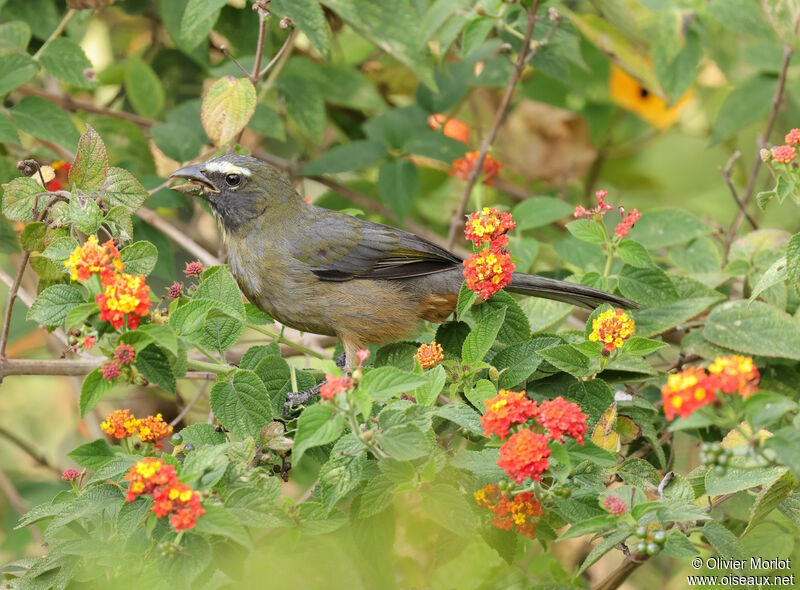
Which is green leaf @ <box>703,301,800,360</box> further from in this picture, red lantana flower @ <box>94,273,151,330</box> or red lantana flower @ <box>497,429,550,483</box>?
red lantana flower @ <box>94,273,151,330</box>

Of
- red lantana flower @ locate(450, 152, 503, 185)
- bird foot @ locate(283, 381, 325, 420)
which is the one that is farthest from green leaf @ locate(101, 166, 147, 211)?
red lantana flower @ locate(450, 152, 503, 185)

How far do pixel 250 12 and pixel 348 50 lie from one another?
884 millimetres

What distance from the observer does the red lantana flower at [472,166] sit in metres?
4.79

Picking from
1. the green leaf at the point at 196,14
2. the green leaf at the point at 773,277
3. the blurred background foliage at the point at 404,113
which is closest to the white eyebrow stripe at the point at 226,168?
the blurred background foliage at the point at 404,113

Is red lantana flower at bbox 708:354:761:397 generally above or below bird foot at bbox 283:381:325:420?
above

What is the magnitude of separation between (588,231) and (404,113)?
180cm

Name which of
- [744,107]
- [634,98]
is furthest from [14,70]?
[634,98]

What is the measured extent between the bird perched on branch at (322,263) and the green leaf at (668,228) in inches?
34.5

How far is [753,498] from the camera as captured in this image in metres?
3.45

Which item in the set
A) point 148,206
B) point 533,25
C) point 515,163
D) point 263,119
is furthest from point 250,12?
point 515,163

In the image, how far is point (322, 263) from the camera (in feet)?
14.8

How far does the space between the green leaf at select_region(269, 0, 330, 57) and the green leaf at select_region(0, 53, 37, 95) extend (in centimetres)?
107

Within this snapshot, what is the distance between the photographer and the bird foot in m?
3.27

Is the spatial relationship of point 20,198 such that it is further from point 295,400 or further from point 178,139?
point 178,139
